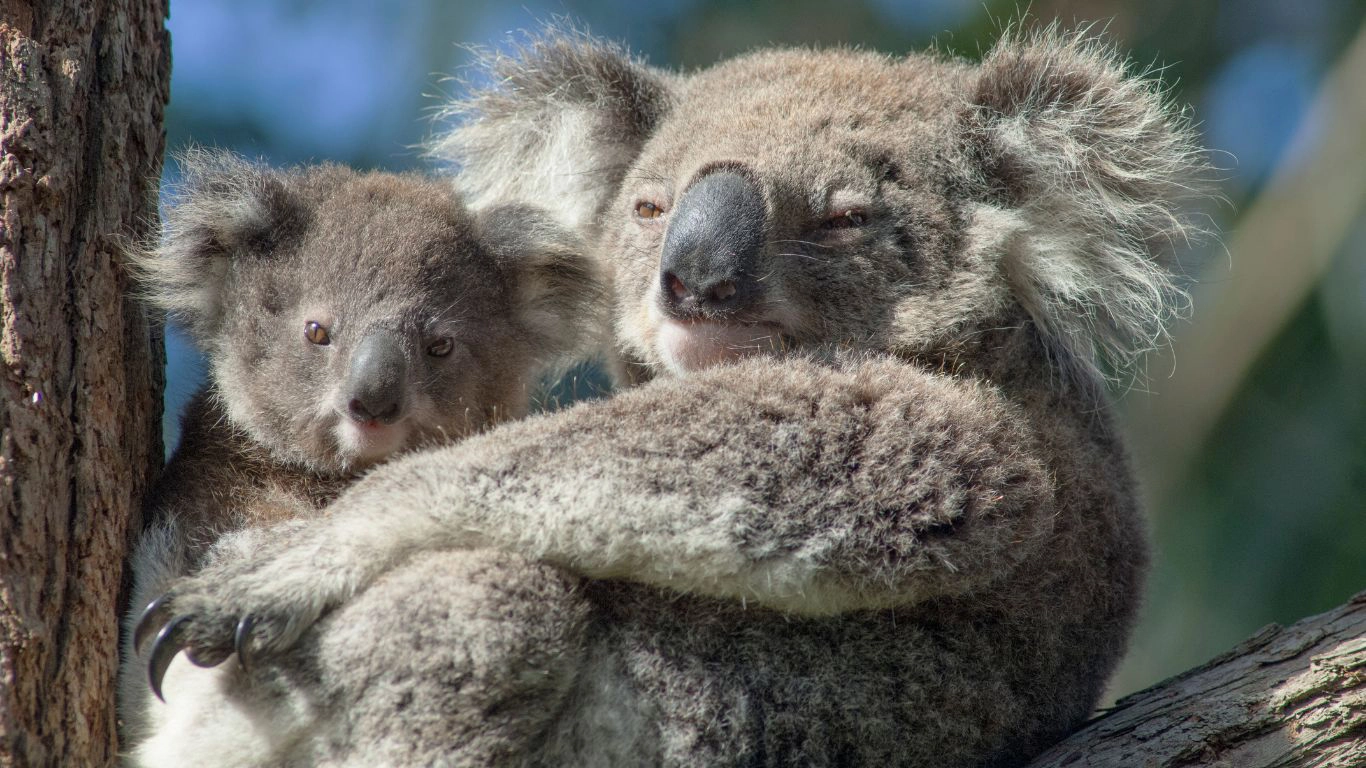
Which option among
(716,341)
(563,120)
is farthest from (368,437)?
(563,120)

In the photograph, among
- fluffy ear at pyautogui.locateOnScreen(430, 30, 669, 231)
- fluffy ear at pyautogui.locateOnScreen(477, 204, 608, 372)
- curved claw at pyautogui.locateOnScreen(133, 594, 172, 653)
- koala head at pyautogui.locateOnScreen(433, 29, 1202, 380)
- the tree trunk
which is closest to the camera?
the tree trunk

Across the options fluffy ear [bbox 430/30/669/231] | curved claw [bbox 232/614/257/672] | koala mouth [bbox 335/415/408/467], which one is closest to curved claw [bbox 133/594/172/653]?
curved claw [bbox 232/614/257/672]

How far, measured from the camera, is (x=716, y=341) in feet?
10.3

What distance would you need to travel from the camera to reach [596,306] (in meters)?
3.68

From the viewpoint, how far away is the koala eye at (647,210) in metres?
3.64

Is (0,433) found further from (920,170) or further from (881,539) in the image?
(920,170)

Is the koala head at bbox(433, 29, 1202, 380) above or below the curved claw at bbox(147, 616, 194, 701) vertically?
above

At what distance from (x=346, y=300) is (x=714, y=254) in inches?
37.0

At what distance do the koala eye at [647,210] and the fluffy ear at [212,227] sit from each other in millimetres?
981

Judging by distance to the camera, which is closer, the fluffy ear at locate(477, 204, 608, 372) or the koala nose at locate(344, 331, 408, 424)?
the koala nose at locate(344, 331, 408, 424)

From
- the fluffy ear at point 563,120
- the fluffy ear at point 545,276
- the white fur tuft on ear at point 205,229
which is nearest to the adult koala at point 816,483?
the fluffy ear at point 545,276

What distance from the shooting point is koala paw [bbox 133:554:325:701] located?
2451mm

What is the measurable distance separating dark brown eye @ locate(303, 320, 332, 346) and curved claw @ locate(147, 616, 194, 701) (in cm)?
89

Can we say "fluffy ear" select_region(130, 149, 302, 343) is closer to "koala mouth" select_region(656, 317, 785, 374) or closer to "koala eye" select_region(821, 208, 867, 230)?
"koala mouth" select_region(656, 317, 785, 374)
